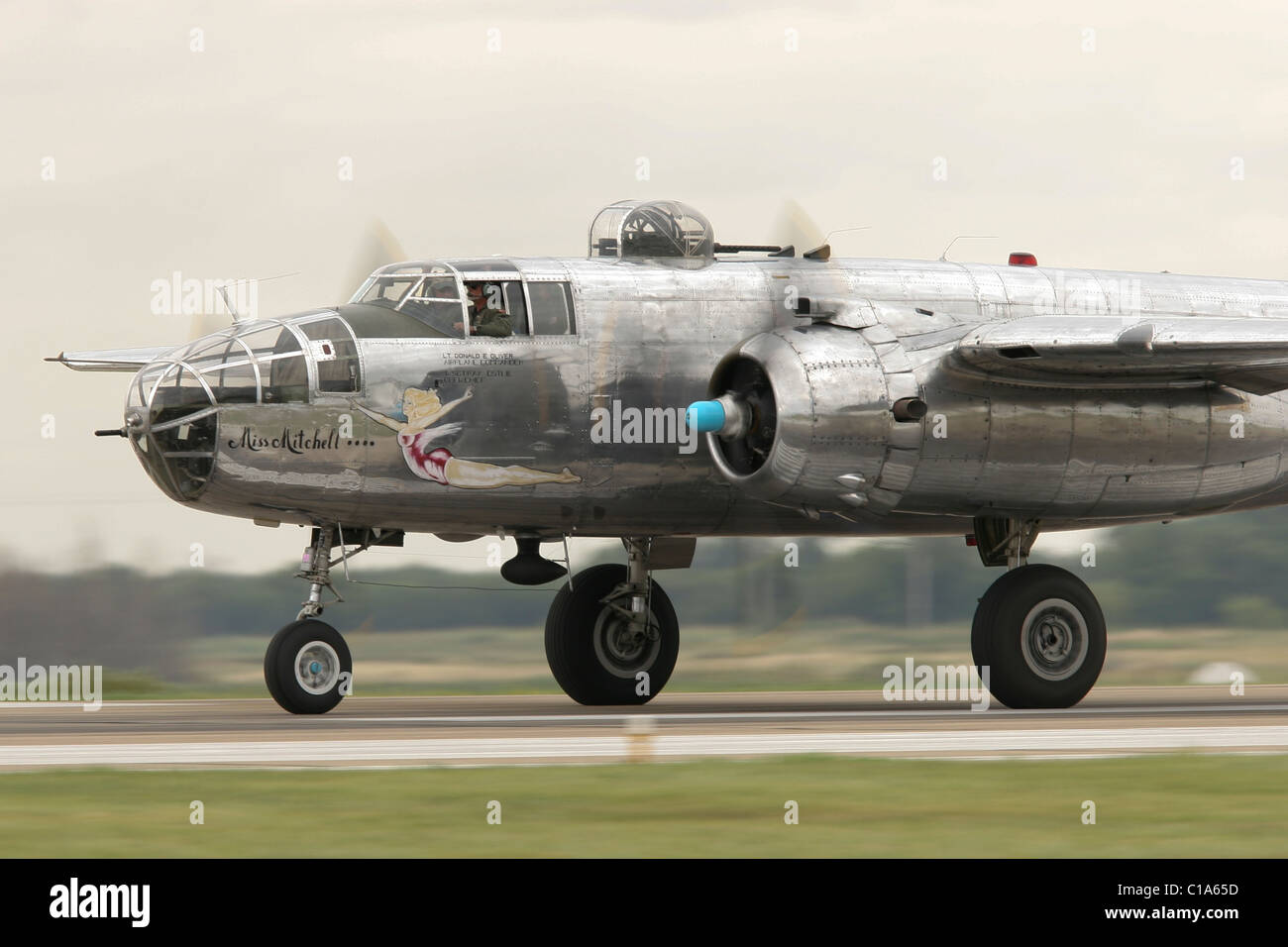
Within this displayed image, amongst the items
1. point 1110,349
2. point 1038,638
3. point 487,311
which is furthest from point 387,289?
point 1038,638

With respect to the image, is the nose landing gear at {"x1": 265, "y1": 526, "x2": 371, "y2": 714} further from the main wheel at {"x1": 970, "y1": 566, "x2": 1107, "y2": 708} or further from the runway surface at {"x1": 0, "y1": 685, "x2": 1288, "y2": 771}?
the main wheel at {"x1": 970, "y1": 566, "x2": 1107, "y2": 708}

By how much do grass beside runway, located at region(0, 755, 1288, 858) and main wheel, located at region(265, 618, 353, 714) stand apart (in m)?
5.07

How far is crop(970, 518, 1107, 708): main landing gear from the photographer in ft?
63.6

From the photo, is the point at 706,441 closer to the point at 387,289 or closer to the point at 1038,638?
the point at 387,289

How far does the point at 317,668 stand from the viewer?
60.7ft

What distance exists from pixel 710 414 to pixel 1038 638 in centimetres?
445

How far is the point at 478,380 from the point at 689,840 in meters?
9.16

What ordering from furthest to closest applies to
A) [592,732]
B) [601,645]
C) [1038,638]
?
[601,645]
[1038,638]
[592,732]

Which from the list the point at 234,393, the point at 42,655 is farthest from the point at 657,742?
the point at 42,655

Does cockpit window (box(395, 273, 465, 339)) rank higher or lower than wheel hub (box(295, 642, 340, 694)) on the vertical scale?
higher

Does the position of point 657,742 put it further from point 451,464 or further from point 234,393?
point 234,393

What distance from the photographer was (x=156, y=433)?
17.8 m

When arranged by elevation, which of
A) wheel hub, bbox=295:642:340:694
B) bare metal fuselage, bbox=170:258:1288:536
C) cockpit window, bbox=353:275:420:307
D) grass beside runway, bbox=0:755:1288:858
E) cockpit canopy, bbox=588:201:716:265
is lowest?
grass beside runway, bbox=0:755:1288:858

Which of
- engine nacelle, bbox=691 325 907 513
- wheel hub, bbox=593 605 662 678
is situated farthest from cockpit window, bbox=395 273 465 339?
wheel hub, bbox=593 605 662 678
